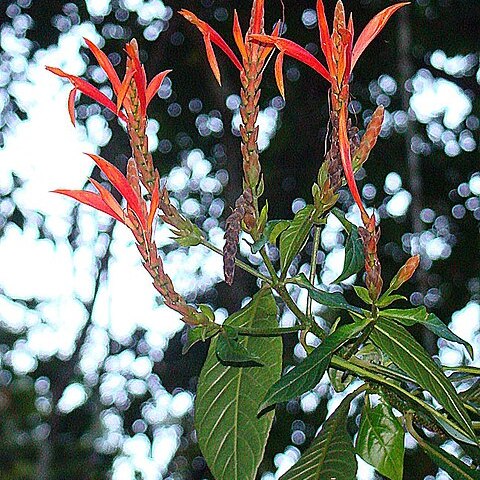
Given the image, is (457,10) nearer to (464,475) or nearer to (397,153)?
(397,153)

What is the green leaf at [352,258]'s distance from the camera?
0.53m

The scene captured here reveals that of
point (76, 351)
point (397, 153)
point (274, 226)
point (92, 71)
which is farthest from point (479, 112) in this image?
point (274, 226)

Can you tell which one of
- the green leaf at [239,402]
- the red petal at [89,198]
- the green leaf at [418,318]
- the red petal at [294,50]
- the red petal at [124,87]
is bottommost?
the green leaf at [239,402]

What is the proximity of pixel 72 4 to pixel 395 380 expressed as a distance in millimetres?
1729

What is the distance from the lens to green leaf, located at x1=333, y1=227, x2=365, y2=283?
532 millimetres

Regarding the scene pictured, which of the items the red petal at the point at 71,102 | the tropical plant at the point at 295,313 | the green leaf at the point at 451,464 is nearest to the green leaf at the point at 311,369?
the tropical plant at the point at 295,313

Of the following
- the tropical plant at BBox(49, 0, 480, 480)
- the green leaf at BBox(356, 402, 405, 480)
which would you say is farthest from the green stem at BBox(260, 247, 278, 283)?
the green leaf at BBox(356, 402, 405, 480)

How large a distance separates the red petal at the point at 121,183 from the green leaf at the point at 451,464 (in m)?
0.24

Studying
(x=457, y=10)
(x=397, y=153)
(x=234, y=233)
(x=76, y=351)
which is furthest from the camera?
(x=397, y=153)

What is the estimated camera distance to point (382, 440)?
0.50m

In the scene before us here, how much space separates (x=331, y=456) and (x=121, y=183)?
26cm

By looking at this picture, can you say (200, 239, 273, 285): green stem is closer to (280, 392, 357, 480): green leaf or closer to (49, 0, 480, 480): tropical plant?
(49, 0, 480, 480): tropical plant

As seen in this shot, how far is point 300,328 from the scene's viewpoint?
1.51ft

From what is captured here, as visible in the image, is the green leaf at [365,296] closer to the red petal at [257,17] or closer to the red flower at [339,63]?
the red flower at [339,63]
